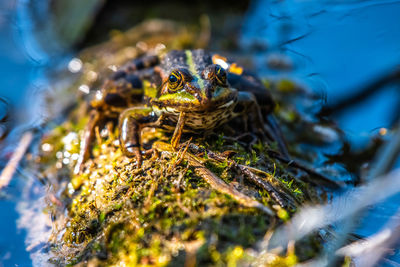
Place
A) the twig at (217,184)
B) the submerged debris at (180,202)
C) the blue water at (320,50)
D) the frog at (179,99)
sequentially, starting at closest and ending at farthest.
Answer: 1. the submerged debris at (180,202)
2. the twig at (217,184)
3. the frog at (179,99)
4. the blue water at (320,50)

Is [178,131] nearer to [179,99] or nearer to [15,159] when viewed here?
[179,99]

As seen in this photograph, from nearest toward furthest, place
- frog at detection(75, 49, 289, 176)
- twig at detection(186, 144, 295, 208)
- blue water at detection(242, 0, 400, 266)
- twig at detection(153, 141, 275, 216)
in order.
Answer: twig at detection(153, 141, 275, 216)
twig at detection(186, 144, 295, 208)
frog at detection(75, 49, 289, 176)
blue water at detection(242, 0, 400, 266)

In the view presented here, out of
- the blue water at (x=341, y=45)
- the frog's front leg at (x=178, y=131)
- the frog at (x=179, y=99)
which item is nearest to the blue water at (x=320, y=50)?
the blue water at (x=341, y=45)

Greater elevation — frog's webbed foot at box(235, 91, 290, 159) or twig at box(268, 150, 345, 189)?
frog's webbed foot at box(235, 91, 290, 159)

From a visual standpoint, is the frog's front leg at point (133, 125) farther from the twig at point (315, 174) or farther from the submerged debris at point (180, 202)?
the twig at point (315, 174)

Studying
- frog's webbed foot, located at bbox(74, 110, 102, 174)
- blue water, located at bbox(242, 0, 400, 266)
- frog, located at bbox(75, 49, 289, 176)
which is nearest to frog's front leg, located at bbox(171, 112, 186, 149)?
frog, located at bbox(75, 49, 289, 176)

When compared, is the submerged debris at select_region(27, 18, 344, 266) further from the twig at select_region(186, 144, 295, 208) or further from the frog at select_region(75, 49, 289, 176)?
the frog at select_region(75, 49, 289, 176)

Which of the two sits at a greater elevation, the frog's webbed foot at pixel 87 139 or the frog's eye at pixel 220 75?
the frog's eye at pixel 220 75

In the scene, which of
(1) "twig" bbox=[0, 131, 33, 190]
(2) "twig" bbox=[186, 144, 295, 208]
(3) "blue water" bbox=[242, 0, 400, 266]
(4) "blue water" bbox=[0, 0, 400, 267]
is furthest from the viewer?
(3) "blue water" bbox=[242, 0, 400, 266]
